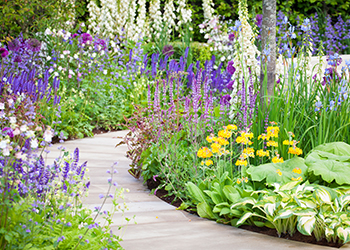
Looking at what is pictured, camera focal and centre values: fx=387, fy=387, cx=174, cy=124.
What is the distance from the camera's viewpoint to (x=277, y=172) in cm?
269

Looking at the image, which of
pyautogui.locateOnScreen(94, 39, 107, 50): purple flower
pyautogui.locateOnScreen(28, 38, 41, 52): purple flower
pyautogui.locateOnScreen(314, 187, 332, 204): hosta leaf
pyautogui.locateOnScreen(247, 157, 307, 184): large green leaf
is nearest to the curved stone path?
pyautogui.locateOnScreen(314, 187, 332, 204): hosta leaf

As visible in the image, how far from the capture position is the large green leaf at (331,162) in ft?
8.37

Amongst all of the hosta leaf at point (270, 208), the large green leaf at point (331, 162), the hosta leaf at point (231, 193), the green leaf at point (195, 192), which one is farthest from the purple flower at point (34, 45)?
the hosta leaf at point (270, 208)

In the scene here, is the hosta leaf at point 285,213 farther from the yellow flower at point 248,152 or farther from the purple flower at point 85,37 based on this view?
the purple flower at point 85,37

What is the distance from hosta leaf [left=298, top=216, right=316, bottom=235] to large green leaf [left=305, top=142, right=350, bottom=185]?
398 millimetres

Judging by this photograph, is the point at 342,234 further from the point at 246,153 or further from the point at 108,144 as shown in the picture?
the point at 108,144

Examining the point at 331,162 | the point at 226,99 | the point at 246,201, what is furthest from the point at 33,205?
the point at 226,99

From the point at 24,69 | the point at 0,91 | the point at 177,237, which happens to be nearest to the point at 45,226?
the point at 177,237

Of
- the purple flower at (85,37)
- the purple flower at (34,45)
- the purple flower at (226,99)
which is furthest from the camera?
the purple flower at (85,37)

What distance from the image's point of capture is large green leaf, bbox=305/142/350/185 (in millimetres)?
2551

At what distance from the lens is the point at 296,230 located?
2.46 meters

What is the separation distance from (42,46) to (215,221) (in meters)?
4.14

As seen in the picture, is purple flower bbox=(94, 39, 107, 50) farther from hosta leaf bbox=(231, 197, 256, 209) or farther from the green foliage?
hosta leaf bbox=(231, 197, 256, 209)

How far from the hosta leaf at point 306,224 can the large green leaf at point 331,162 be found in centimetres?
40
